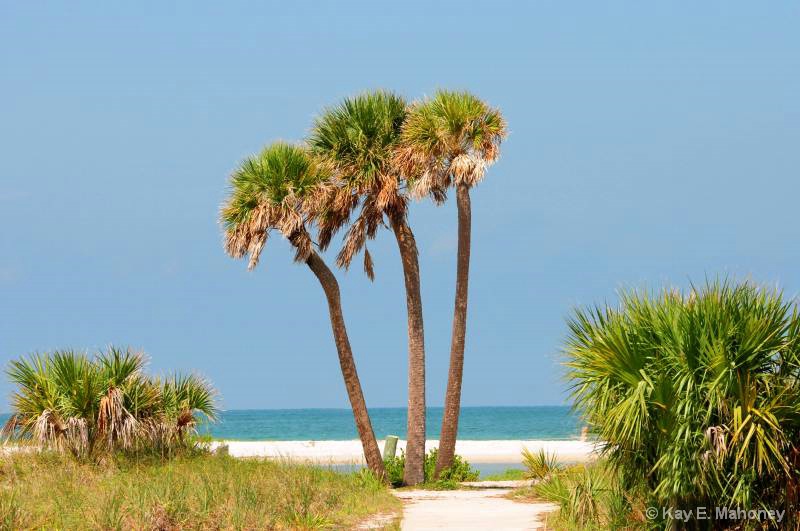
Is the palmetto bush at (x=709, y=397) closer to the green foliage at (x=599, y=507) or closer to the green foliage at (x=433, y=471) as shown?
the green foliage at (x=599, y=507)

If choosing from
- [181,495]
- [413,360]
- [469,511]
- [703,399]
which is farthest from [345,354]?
[703,399]

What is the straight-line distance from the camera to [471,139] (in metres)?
23.4

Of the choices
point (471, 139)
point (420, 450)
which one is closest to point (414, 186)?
point (471, 139)

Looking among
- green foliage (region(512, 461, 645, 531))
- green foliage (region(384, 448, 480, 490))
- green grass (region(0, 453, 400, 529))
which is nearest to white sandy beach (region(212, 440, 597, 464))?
green foliage (region(384, 448, 480, 490))

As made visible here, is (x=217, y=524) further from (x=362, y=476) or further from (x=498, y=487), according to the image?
(x=498, y=487)

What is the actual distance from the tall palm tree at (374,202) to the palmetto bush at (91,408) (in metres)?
5.51

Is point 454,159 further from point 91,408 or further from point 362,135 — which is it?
point 91,408

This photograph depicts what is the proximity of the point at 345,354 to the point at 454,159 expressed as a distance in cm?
536

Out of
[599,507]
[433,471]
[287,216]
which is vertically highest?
[287,216]

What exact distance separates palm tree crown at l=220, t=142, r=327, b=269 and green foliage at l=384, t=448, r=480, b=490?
234 inches

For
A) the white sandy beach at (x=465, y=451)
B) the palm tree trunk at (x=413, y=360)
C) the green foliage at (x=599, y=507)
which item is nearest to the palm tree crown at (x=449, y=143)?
the palm tree trunk at (x=413, y=360)

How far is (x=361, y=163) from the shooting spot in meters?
23.8

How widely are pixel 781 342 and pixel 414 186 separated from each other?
11.8m

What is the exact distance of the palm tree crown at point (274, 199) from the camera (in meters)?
23.2
